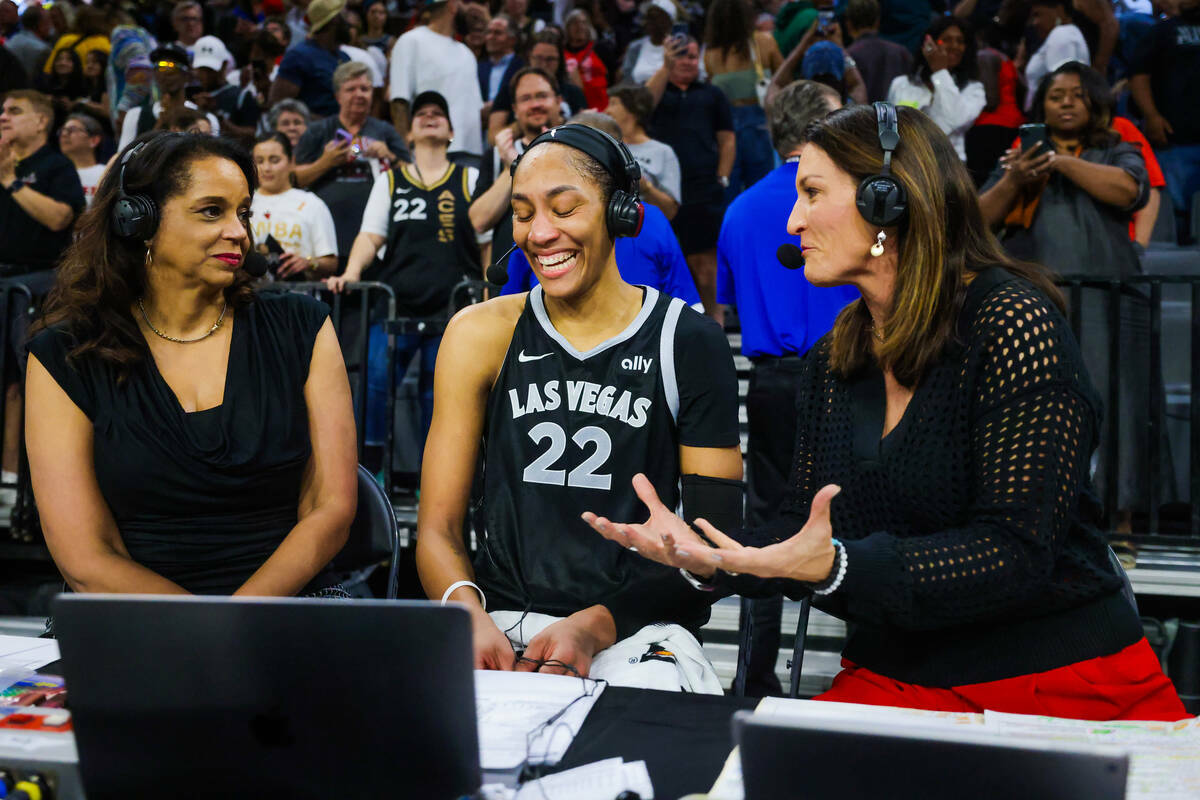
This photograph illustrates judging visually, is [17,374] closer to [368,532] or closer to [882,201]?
[368,532]

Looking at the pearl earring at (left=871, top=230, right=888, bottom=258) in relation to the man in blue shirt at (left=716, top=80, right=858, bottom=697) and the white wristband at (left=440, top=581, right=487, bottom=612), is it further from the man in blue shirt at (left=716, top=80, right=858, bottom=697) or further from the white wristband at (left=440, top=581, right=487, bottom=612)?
the man in blue shirt at (left=716, top=80, right=858, bottom=697)

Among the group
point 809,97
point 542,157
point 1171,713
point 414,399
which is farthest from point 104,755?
point 414,399

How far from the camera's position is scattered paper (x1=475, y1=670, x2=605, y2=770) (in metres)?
1.48

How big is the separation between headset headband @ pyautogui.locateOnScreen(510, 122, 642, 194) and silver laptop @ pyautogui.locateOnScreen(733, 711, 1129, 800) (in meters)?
1.57

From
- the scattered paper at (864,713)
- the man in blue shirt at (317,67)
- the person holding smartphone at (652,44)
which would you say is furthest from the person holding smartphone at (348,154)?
the scattered paper at (864,713)

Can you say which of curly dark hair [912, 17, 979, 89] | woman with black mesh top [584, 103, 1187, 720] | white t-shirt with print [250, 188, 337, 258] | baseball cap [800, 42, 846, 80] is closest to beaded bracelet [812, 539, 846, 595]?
woman with black mesh top [584, 103, 1187, 720]

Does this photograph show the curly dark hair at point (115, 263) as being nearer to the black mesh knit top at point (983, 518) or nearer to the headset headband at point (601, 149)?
the headset headband at point (601, 149)

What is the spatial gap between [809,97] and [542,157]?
6.36 feet

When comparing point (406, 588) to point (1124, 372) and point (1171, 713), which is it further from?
point (1171, 713)

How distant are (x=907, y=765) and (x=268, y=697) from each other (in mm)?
699

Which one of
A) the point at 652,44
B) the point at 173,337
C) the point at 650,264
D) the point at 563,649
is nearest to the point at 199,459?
the point at 173,337

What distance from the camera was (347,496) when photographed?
102 inches

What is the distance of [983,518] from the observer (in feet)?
6.23

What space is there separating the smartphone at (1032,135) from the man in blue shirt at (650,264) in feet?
4.94
